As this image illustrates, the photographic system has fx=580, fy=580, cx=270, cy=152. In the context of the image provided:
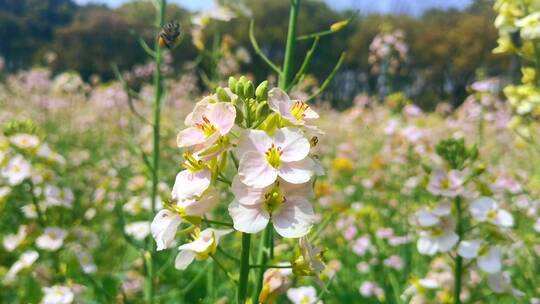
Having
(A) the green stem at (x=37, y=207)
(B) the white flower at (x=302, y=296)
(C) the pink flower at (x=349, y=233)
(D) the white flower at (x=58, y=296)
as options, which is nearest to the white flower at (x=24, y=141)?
(A) the green stem at (x=37, y=207)

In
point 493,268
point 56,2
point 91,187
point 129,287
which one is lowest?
point 56,2

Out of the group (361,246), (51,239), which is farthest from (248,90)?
(361,246)

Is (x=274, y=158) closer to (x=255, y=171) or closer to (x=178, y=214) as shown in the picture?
(x=255, y=171)

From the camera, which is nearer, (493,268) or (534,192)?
(493,268)

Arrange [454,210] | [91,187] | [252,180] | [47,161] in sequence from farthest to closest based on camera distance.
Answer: [91,187] < [47,161] < [454,210] < [252,180]

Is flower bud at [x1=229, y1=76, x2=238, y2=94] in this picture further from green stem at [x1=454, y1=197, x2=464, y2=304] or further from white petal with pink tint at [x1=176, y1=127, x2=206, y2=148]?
green stem at [x1=454, y1=197, x2=464, y2=304]

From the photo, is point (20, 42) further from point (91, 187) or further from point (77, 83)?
point (91, 187)

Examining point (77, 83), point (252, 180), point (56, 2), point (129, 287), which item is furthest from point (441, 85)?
point (252, 180)
